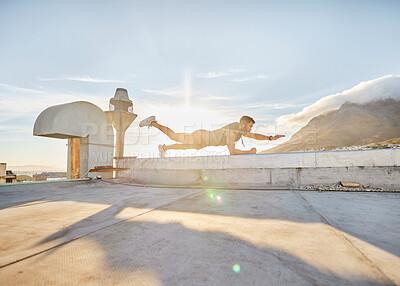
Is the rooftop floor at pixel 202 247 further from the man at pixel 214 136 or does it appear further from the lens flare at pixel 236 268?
the man at pixel 214 136

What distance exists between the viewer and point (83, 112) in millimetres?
6539

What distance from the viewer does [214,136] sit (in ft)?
20.9

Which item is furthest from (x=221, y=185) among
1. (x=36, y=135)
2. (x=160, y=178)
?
(x=36, y=135)

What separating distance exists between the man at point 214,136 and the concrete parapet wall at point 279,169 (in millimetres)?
496

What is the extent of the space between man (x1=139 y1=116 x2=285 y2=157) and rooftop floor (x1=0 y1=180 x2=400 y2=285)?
356 cm

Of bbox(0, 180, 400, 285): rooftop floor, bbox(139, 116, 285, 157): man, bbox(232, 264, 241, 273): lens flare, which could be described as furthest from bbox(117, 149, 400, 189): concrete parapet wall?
Answer: bbox(232, 264, 241, 273): lens flare

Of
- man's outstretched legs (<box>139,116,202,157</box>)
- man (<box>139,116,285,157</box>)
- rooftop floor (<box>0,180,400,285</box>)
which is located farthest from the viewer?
man's outstretched legs (<box>139,116,202,157</box>)

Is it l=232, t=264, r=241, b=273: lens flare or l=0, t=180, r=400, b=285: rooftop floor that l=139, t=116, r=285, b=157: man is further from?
l=232, t=264, r=241, b=273: lens flare

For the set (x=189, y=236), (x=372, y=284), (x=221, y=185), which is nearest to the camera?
(x=372, y=284)

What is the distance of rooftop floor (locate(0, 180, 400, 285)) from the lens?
1.04 metres

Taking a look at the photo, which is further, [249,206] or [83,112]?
[83,112]

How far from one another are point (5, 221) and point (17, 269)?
148 centimetres

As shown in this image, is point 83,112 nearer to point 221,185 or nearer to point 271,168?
point 221,185

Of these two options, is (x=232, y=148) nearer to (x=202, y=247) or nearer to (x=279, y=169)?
(x=279, y=169)
